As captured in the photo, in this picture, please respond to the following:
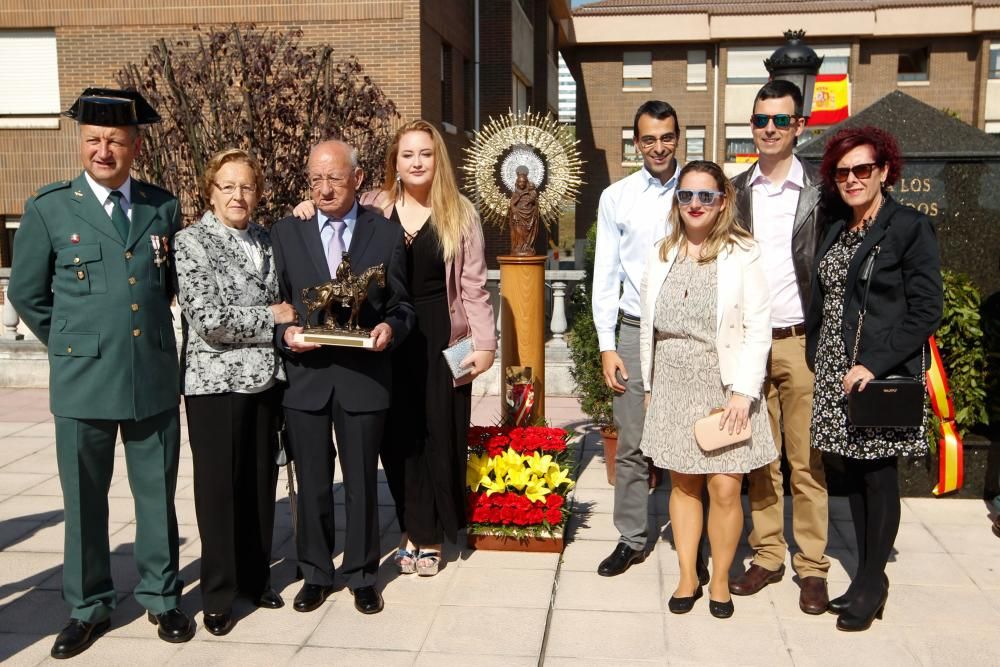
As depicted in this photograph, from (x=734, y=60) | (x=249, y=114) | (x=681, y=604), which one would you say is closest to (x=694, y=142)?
(x=734, y=60)

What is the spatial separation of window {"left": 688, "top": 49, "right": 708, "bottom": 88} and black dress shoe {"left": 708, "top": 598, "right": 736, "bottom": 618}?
3812 centimetres

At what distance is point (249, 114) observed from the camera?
1030 cm

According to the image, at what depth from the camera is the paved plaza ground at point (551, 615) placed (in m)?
3.73

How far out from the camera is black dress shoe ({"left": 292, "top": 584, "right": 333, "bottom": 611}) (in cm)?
415

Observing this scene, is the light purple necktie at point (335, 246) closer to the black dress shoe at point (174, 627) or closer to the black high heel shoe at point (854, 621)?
the black dress shoe at point (174, 627)

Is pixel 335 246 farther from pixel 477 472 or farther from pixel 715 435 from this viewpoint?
pixel 715 435

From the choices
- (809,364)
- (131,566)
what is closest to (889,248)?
(809,364)

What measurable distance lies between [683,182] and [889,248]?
0.89 metres

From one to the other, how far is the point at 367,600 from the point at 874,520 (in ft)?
7.49

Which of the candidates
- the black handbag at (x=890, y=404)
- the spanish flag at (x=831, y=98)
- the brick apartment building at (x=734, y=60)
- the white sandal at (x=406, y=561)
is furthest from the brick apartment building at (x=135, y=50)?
the brick apartment building at (x=734, y=60)

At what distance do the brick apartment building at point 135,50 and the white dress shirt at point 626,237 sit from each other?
10.4 meters

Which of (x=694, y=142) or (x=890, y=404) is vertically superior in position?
Result: (x=694, y=142)

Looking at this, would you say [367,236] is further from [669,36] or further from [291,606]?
[669,36]

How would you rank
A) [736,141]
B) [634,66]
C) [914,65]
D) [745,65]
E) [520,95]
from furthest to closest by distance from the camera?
[634,66] < [914,65] < [736,141] < [745,65] < [520,95]
